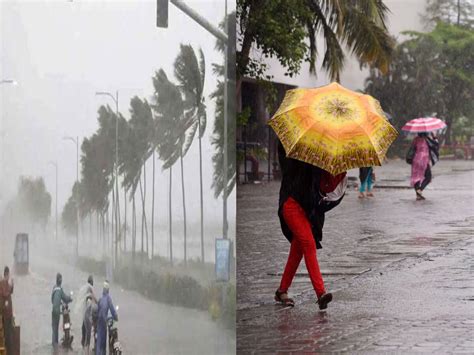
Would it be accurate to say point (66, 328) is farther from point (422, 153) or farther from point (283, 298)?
point (422, 153)

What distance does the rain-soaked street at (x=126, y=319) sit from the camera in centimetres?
412

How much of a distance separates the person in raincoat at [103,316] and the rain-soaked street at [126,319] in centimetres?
2

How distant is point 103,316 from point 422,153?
746 inches

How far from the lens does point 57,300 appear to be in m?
4.20

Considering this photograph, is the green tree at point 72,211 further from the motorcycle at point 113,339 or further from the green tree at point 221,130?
the green tree at point 221,130

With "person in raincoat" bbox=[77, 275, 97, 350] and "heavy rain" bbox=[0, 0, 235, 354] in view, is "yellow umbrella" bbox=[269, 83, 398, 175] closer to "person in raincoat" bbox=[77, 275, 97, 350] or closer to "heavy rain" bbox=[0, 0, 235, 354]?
"heavy rain" bbox=[0, 0, 235, 354]

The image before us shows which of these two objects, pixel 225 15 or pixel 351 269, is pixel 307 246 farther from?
pixel 225 15

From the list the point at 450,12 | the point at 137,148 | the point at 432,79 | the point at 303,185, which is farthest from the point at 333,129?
the point at 432,79

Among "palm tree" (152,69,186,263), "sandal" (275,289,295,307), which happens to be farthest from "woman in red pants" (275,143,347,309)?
"palm tree" (152,69,186,263)

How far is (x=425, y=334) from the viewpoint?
7.91 metres

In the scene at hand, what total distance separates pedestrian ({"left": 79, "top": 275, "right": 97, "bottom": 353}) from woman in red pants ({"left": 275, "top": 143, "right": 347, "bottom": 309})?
4.57m

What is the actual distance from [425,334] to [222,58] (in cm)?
367

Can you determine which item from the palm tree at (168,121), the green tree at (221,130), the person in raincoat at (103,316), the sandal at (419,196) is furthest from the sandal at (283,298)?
the sandal at (419,196)

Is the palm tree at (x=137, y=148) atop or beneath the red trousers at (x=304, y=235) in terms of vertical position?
atop
